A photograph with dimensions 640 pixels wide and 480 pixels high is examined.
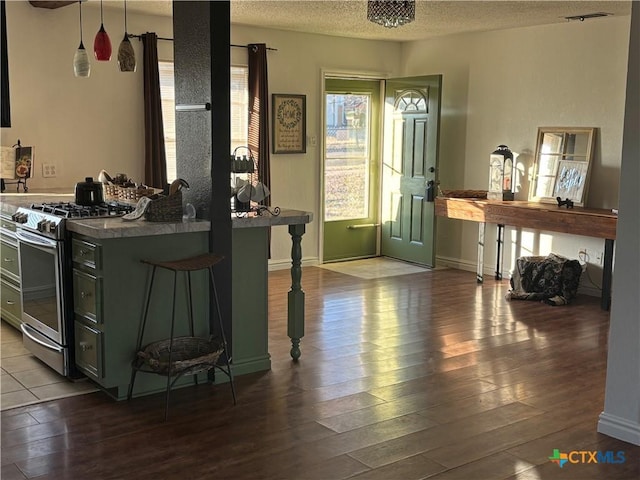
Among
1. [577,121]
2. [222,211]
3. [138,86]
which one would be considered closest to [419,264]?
[577,121]

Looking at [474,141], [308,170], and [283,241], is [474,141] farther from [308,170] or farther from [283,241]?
[283,241]

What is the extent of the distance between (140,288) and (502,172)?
4.05 metres

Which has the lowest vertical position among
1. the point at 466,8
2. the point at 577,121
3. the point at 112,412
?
the point at 112,412

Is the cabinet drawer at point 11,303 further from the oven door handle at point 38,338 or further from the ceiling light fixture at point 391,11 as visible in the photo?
the ceiling light fixture at point 391,11

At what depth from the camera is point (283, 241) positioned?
747cm

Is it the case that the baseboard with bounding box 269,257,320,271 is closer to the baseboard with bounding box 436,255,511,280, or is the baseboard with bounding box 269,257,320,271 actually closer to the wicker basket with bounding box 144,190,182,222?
the baseboard with bounding box 436,255,511,280

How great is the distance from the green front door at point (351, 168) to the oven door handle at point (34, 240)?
153 inches

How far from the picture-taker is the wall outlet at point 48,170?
235 inches

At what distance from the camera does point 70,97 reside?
19.9 feet

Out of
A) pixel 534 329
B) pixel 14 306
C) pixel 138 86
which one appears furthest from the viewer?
pixel 138 86

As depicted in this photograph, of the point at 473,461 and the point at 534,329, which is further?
the point at 534,329

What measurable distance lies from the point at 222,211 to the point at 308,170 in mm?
3717

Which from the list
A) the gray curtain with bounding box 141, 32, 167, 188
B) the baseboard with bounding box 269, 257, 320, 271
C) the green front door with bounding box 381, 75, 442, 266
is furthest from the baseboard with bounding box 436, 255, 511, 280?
the gray curtain with bounding box 141, 32, 167, 188

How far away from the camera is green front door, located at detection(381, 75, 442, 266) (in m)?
7.45
